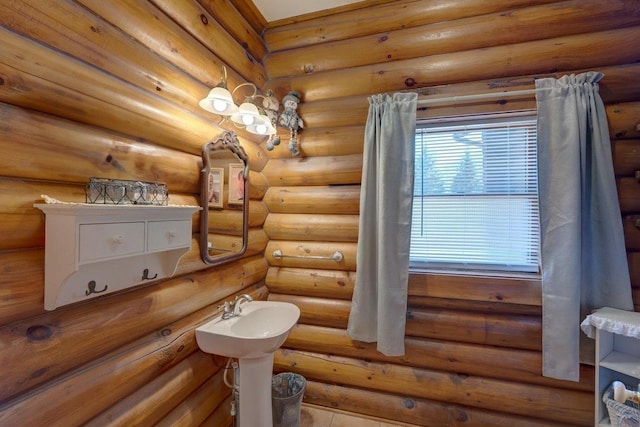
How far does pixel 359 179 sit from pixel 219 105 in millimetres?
1105

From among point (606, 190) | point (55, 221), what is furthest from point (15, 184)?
point (606, 190)

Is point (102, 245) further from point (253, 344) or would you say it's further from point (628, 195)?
point (628, 195)

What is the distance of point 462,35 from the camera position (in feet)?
5.99

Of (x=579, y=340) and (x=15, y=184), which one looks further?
(x=579, y=340)

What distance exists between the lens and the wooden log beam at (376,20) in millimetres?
1804

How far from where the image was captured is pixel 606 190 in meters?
1.55

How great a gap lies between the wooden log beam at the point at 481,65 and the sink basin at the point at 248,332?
1.67 m

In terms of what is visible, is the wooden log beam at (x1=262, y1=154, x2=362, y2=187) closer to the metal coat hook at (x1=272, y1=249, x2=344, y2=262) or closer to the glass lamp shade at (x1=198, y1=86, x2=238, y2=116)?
the metal coat hook at (x1=272, y1=249, x2=344, y2=262)

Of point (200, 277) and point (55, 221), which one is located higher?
point (55, 221)

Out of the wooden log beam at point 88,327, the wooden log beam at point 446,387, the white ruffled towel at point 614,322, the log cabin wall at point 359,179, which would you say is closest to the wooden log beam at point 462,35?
the log cabin wall at point 359,179

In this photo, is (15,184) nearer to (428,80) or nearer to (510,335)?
(428,80)

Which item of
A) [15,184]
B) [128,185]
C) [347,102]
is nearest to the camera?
[15,184]

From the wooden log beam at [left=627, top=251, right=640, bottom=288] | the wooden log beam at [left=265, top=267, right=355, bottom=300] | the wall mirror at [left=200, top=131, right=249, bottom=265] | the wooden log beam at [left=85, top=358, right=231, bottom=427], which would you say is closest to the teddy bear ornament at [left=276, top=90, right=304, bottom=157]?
the wall mirror at [left=200, top=131, right=249, bottom=265]

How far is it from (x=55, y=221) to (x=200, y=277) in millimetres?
830
